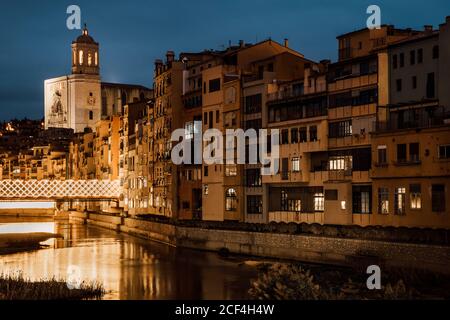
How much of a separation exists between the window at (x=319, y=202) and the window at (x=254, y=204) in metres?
6.19

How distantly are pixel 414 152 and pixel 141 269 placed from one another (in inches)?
704

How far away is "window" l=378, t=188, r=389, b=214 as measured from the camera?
150 feet

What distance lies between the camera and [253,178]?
196 ft

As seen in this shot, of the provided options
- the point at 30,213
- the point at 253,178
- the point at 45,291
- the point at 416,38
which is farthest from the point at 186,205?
the point at 30,213

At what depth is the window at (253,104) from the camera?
5931 cm

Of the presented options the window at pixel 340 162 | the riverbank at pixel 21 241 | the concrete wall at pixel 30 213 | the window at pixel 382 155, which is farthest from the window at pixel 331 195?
the concrete wall at pixel 30 213

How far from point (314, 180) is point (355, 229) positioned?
9.59 m

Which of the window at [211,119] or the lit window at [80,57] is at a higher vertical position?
the lit window at [80,57]

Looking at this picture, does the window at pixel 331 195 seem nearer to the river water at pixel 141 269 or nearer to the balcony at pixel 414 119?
the balcony at pixel 414 119

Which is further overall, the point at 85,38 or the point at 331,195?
the point at 85,38

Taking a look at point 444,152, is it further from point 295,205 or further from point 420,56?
point 295,205

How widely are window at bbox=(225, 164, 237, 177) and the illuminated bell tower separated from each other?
408ft

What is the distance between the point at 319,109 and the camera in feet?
175
